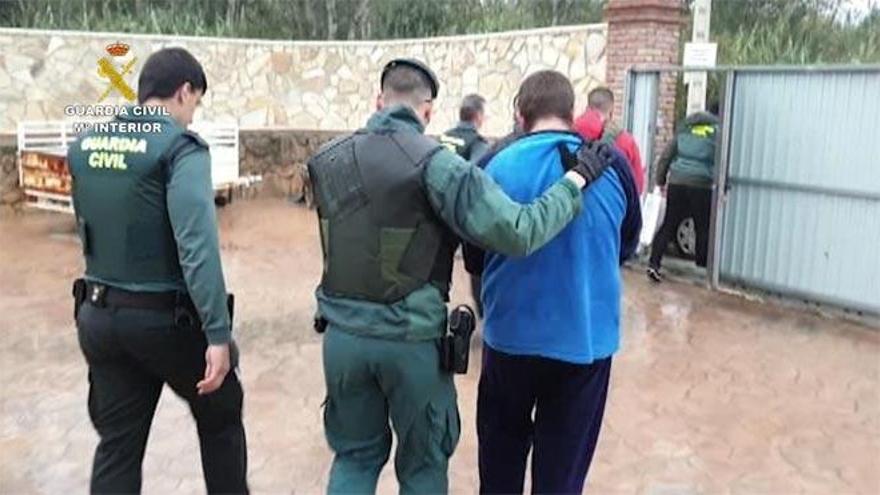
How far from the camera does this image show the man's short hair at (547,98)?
303 centimetres

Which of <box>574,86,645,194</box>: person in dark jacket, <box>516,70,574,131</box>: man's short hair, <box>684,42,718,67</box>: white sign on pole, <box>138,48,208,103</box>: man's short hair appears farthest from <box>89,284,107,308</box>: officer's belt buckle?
<box>684,42,718,67</box>: white sign on pole

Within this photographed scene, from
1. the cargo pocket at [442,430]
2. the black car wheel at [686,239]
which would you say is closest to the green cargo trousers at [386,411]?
the cargo pocket at [442,430]

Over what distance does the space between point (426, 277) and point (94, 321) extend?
1.12m

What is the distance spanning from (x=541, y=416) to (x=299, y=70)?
552 inches

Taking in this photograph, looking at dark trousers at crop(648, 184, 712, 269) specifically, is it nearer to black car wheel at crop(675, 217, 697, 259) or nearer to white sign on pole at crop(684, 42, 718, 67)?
black car wheel at crop(675, 217, 697, 259)

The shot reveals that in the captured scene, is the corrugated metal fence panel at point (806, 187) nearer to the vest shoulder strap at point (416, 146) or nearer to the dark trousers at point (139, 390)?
the vest shoulder strap at point (416, 146)

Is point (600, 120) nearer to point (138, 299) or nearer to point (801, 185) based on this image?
point (801, 185)

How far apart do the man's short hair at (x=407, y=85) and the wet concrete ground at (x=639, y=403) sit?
6.30 feet

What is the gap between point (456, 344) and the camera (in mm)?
2922

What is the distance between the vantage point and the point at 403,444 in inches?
117

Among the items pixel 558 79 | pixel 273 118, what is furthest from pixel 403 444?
pixel 273 118

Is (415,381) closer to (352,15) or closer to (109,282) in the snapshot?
(109,282)

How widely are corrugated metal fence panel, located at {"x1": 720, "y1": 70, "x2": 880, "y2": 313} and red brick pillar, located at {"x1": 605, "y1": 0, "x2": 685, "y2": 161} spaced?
1584 millimetres

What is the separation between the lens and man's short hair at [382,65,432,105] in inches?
116
